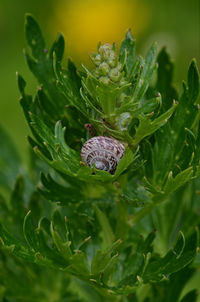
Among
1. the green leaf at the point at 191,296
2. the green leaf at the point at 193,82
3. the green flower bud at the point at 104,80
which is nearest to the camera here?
the green flower bud at the point at 104,80

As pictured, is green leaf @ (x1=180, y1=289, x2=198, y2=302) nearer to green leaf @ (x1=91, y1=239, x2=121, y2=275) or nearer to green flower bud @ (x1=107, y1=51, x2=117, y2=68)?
green leaf @ (x1=91, y1=239, x2=121, y2=275)

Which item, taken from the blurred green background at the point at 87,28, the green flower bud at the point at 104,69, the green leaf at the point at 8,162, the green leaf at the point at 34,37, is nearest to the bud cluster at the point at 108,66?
the green flower bud at the point at 104,69

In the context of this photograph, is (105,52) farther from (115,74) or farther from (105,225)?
(105,225)

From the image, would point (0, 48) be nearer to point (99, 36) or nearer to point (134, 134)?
point (99, 36)


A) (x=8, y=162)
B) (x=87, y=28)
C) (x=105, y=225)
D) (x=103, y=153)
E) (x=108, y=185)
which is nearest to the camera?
(x=103, y=153)

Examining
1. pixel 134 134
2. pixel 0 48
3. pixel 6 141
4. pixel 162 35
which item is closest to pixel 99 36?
pixel 162 35

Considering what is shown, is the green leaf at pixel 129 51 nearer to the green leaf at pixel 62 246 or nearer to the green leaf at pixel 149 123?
the green leaf at pixel 149 123

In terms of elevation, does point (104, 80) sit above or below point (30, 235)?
above

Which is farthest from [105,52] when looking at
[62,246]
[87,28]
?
[87,28]
